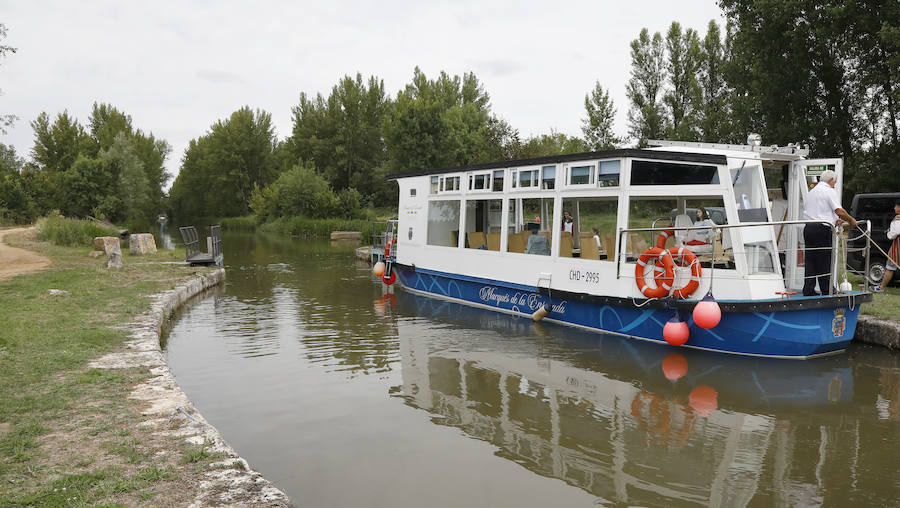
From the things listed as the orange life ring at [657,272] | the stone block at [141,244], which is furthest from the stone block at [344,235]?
the orange life ring at [657,272]

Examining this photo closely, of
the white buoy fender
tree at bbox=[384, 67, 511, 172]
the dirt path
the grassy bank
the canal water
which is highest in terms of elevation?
tree at bbox=[384, 67, 511, 172]

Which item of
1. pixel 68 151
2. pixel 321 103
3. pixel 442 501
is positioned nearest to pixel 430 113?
pixel 321 103

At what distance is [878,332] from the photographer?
376 inches

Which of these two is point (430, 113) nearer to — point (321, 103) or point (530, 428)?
point (321, 103)

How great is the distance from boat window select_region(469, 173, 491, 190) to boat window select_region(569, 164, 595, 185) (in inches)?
93.3

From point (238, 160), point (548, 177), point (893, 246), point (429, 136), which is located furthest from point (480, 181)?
point (238, 160)

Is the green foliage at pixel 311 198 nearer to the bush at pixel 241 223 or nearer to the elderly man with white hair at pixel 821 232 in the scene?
the bush at pixel 241 223

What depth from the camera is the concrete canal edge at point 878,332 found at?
932cm

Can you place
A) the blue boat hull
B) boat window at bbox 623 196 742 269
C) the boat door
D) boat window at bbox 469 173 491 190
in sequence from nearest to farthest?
the blue boat hull < boat window at bbox 623 196 742 269 < the boat door < boat window at bbox 469 173 491 190

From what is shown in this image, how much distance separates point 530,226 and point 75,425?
993 cm

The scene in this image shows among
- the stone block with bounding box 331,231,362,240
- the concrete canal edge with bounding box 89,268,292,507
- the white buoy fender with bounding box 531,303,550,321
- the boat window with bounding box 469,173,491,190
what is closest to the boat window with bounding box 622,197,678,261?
the white buoy fender with bounding box 531,303,550,321

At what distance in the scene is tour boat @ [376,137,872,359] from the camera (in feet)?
28.8

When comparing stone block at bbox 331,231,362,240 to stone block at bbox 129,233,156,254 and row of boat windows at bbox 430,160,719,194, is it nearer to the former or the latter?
stone block at bbox 129,233,156,254

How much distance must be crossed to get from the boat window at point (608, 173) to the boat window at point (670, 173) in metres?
0.28
